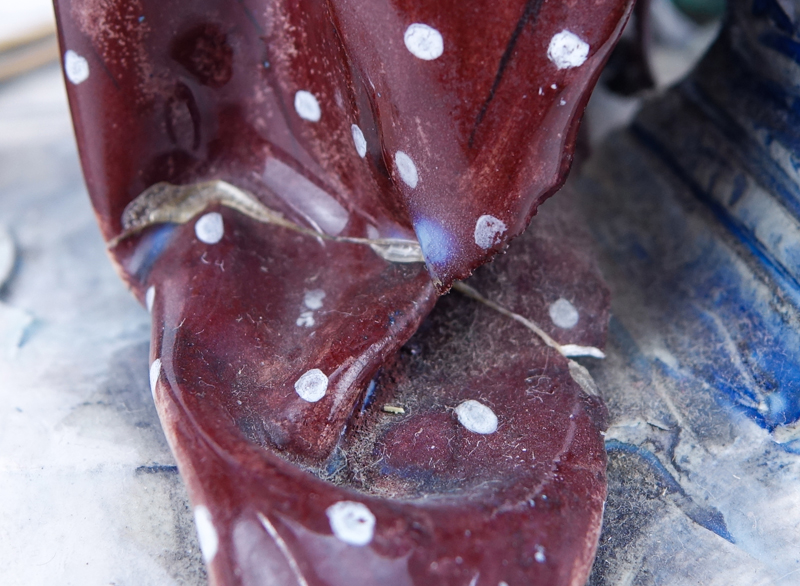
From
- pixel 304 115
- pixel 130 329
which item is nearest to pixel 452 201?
pixel 304 115

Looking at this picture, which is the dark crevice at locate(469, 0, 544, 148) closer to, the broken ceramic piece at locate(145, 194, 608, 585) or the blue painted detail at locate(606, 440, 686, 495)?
the broken ceramic piece at locate(145, 194, 608, 585)

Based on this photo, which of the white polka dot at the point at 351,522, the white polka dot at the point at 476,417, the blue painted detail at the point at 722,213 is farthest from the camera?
the blue painted detail at the point at 722,213

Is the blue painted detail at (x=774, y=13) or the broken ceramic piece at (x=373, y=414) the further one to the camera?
the blue painted detail at (x=774, y=13)

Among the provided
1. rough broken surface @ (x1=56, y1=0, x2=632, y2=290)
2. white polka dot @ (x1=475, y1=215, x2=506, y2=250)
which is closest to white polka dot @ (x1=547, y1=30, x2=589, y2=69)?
rough broken surface @ (x1=56, y1=0, x2=632, y2=290)

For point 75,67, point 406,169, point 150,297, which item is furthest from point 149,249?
point 406,169

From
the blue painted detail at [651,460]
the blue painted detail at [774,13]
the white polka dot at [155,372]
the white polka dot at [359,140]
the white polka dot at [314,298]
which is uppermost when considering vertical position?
the blue painted detail at [774,13]

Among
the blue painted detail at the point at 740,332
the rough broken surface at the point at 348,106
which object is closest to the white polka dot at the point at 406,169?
the rough broken surface at the point at 348,106

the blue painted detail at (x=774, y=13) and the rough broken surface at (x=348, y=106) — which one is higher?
the blue painted detail at (x=774, y=13)

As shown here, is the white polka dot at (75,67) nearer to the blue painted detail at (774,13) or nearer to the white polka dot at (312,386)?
the white polka dot at (312,386)
